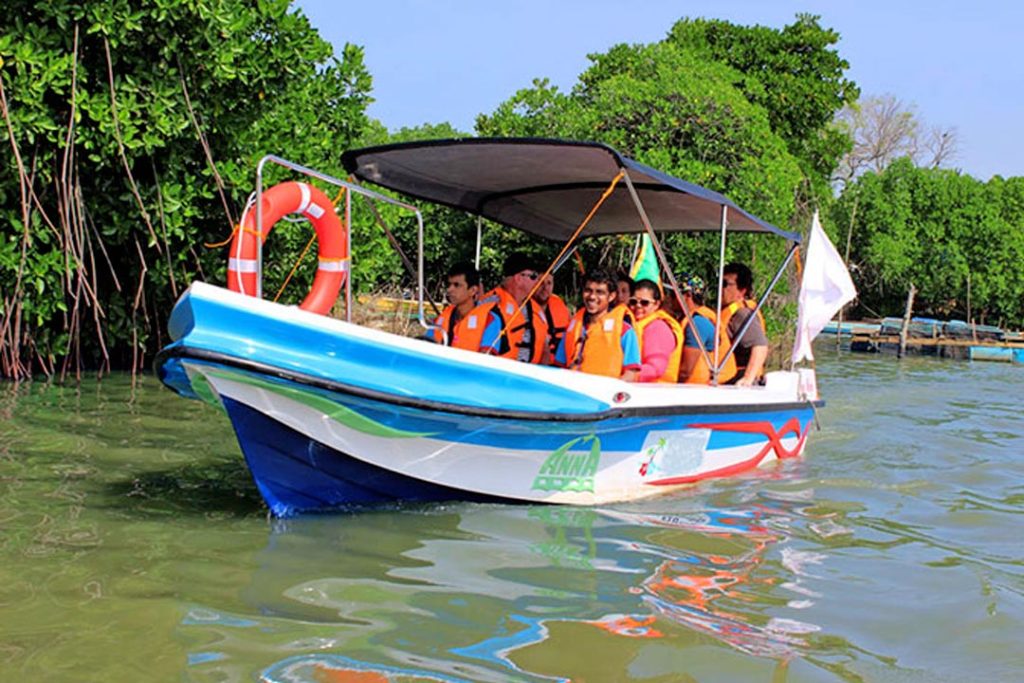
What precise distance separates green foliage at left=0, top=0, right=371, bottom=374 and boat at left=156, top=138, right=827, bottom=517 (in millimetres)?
3905

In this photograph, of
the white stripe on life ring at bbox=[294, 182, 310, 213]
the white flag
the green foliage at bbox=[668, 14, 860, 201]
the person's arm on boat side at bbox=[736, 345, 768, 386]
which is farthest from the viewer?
the green foliage at bbox=[668, 14, 860, 201]

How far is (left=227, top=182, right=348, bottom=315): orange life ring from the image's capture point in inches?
216

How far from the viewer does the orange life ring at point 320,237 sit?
5477 mm

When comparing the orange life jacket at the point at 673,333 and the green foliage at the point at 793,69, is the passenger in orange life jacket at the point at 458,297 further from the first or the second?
the green foliage at the point at 793,69

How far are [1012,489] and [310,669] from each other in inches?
243

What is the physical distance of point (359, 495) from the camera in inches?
228

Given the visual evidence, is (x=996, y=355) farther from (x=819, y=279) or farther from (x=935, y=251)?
(x=819, y=279)

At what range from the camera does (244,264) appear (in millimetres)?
5492

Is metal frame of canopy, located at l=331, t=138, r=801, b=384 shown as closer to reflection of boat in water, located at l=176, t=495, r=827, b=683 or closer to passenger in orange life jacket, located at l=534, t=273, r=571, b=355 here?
passenger in orange life jacket, located at l=534, t=273, r=571, b=355

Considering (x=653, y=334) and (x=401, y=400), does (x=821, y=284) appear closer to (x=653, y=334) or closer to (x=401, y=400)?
(x=653, y=334)

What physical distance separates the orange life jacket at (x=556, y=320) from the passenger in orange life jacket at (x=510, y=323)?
0.59ft

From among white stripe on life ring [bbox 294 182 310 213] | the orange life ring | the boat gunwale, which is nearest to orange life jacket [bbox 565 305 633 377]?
the boat gunwale

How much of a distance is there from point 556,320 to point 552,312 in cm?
7

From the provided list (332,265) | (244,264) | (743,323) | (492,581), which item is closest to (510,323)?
(332,265)
